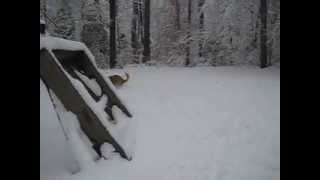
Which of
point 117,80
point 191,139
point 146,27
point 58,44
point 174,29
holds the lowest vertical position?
point 191,139

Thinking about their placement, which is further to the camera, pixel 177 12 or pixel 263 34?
pixel 177 12

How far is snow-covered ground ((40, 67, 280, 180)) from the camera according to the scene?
3.51m

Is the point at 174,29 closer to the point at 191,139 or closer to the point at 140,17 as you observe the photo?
the point at 140,17

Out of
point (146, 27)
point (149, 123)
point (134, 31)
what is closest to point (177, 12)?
point (134, 31)

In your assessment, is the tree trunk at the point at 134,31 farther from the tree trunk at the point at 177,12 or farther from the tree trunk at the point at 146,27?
the tree trunk at the point at 146,27

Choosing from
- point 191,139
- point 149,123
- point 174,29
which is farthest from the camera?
point 174,29

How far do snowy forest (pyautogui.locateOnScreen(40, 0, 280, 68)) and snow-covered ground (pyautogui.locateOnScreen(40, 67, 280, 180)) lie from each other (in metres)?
5.44

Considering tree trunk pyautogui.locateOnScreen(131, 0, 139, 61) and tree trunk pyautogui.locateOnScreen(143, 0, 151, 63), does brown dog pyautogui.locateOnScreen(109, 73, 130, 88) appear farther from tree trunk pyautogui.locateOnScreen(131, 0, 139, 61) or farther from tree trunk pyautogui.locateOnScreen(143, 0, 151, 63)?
tree trunk pyautogui.locateOnScreen(131, 0, 139, 61)

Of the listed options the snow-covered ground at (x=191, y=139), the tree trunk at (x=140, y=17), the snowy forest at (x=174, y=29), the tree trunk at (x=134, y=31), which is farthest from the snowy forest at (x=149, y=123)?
the tree trunk at (x=134, y=31)

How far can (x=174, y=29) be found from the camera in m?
24.7

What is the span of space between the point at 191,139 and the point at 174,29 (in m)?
20.5

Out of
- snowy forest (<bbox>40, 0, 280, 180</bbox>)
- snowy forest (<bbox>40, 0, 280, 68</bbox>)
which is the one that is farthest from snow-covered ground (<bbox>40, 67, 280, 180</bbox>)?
snowy forest (<bbox>40, 0, 280, 68</bbox>)
